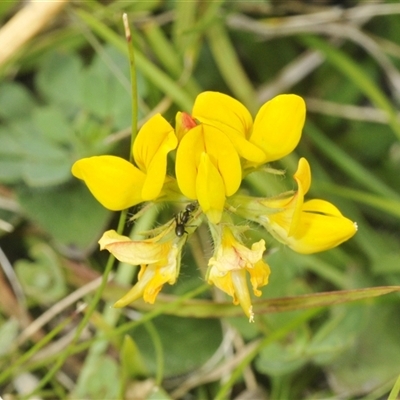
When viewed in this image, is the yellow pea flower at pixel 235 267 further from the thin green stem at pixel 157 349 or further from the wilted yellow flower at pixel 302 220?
the thin green stem at pixel 157 349

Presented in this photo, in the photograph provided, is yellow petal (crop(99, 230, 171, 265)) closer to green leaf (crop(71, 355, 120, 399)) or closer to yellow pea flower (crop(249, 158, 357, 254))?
yellow pea flower (crop(249, 158, 357, 254))

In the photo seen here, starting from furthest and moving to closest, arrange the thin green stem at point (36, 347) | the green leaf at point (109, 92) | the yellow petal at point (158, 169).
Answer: the green leaf at point (109, 92), the thin green stem at point (36, 347), the yellow petal at point (158, 169)

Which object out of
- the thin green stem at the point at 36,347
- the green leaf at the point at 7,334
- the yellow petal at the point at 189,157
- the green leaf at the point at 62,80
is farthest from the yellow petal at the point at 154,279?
the green leaf at the point at 62,80

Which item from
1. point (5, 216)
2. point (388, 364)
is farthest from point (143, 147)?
point (388, 364)

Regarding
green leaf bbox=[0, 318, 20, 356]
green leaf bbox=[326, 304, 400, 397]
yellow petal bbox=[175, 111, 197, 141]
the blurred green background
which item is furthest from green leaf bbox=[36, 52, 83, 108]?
green leaf bbox=[326, 304, 400, 397]

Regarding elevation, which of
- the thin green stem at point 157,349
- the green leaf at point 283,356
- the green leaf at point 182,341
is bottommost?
the green leaf at point 283,356

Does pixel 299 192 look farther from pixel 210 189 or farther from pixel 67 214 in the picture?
pixel 67 214

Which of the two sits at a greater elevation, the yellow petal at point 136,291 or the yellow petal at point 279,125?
the yellow petal at point 279,125

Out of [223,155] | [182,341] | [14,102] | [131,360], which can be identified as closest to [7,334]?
[131,360]
